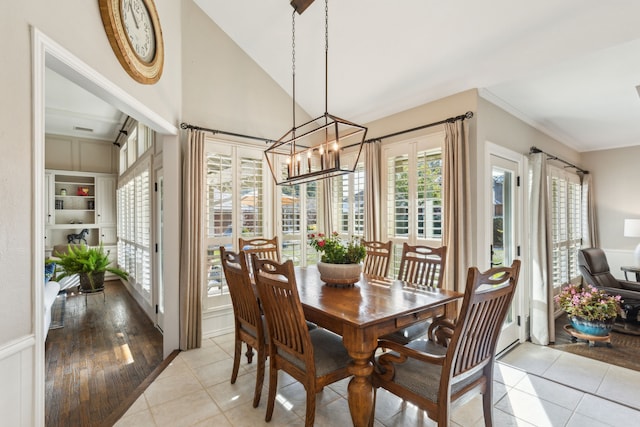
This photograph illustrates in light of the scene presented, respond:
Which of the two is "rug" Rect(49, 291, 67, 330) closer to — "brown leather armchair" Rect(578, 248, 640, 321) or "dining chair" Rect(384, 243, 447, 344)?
"dining chair" Rect(384, 243, 447, 344)

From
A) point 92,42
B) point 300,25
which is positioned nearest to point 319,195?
point 300,25

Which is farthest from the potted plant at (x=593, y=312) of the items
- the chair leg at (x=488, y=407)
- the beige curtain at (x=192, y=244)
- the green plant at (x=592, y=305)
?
the beige curtain at (x=192, y=244)

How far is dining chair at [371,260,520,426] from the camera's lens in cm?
144

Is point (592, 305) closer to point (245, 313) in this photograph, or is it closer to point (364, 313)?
point (364, 313)

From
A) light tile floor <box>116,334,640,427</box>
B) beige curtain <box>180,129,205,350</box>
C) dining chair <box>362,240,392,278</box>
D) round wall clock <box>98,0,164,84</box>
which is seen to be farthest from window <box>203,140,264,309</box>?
dining chair <box>362,240,392,278</box>

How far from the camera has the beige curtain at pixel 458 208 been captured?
285cm

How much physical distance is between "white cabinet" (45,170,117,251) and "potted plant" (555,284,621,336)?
27.4 ft

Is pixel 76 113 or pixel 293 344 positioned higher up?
pixel 76 113

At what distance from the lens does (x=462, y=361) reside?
1.54 meters

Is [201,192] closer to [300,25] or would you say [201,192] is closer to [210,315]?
[210,315]

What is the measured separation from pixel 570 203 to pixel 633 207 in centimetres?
114

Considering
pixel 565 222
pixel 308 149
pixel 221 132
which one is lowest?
pixel 565 222

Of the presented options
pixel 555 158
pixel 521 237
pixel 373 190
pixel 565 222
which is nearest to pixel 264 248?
pixel 373 190

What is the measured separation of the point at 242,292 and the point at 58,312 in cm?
402
